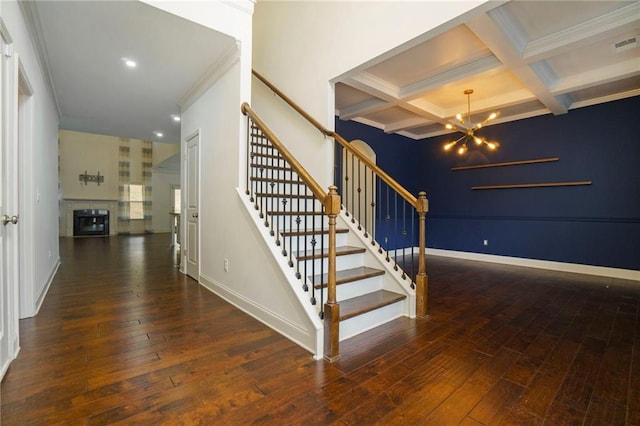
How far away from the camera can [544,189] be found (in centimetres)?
523

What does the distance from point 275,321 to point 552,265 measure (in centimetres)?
518

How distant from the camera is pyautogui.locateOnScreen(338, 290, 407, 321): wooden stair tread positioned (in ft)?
7.73

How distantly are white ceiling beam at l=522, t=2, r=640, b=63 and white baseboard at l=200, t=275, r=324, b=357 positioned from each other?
3.79 meters

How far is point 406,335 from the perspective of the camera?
7.75ft

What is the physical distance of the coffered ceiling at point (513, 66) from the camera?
284 centimetres

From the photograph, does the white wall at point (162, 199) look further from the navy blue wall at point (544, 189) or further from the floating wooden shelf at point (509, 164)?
the floating wooden shelf at point (509, 164)

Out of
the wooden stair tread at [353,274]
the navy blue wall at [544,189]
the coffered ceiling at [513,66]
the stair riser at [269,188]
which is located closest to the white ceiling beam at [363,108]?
the coffered ceiling at [513,66]

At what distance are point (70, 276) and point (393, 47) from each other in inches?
202

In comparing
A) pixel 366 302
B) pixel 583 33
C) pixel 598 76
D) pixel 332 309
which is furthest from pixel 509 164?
pixel 332 309

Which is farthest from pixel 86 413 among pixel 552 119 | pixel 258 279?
pixel 552 119

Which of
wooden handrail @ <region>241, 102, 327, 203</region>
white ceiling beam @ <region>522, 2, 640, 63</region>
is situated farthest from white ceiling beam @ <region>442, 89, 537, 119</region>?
wooden handrail @ <region>241, 102, 327, 203</region>

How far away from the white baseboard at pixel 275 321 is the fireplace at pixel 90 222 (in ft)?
31.0

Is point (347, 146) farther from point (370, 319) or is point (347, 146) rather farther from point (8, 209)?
point (8, 209)

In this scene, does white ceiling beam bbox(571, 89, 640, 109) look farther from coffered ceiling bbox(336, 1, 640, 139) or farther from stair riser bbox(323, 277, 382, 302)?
stair riser bbox(323, 277, 382, 302)
